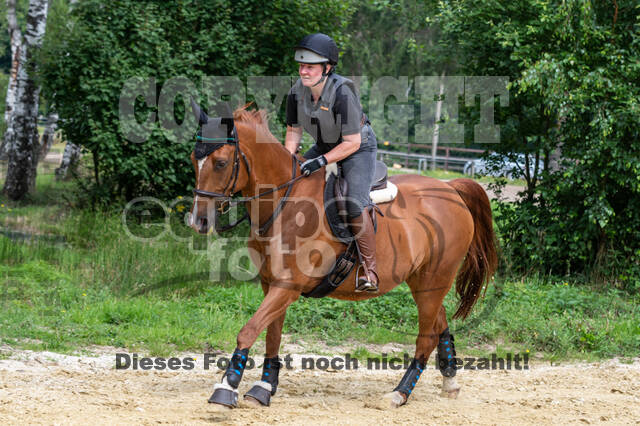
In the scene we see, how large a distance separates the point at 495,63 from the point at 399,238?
681 cm

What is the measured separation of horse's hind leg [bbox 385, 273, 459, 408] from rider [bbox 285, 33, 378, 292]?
2.86 ft

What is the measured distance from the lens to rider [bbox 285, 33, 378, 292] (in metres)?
5.10

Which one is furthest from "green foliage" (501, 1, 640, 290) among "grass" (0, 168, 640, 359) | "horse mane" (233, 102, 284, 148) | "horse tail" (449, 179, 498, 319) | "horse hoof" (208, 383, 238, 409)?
"horse hoof" (208, 383, 238, 409)

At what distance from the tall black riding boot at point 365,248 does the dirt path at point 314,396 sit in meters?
1.08

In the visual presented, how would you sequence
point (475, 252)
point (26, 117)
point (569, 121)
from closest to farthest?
point (475, 252) → point (569, 121) → point (26, 117)

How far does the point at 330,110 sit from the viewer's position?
5207 mm

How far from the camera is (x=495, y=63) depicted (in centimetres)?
1152

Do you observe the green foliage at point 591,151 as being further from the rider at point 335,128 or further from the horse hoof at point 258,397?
the horse hoof at point 258,397

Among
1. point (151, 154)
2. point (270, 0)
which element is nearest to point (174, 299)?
point (151, 154)

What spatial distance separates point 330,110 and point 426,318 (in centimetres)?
228

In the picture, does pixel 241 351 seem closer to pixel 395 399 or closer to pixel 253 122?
pixel 395 399

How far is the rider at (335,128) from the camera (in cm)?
510

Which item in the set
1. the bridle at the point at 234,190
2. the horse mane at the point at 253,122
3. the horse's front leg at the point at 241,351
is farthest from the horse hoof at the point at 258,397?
the horse mane at the point at 253,122

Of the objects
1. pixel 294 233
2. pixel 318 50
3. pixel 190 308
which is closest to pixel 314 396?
pixel 294 233
